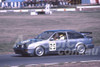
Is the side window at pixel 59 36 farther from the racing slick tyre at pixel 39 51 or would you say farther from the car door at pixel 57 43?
the racing slick tyre at pixel 39 51

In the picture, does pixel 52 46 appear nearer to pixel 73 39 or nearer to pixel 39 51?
pixel 39 51

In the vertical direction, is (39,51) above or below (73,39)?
below

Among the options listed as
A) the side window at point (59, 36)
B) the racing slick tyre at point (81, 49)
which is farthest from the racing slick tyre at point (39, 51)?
the racing slick tyre at point (81, 49)

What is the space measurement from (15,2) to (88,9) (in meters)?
30.0

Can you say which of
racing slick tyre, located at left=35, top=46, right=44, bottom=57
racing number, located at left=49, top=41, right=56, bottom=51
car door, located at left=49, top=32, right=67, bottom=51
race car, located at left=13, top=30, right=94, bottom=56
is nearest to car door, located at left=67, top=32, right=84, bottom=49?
race car, located at left=13, top=30, right=94, bottom=56

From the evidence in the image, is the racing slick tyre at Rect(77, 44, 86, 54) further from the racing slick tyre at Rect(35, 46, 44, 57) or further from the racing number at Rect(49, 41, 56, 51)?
the racing slick tyre at Rect(35, 46, 44, 57)

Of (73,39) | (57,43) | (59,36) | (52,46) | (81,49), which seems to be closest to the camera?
(52,46)

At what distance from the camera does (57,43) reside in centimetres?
1484

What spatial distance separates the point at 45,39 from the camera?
48.0 feet

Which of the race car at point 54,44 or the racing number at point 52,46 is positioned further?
the racing number at point 52,46

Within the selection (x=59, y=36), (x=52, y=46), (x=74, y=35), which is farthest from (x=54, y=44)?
(x=74, y=35)

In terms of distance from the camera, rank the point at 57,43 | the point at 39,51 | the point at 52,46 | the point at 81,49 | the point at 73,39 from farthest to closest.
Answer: the point at 81,49, the point at 73,39, the point at 57,43, the point at 52,46, the point at 39,51

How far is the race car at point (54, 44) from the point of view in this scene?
14202mm

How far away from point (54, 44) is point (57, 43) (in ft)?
0.66
